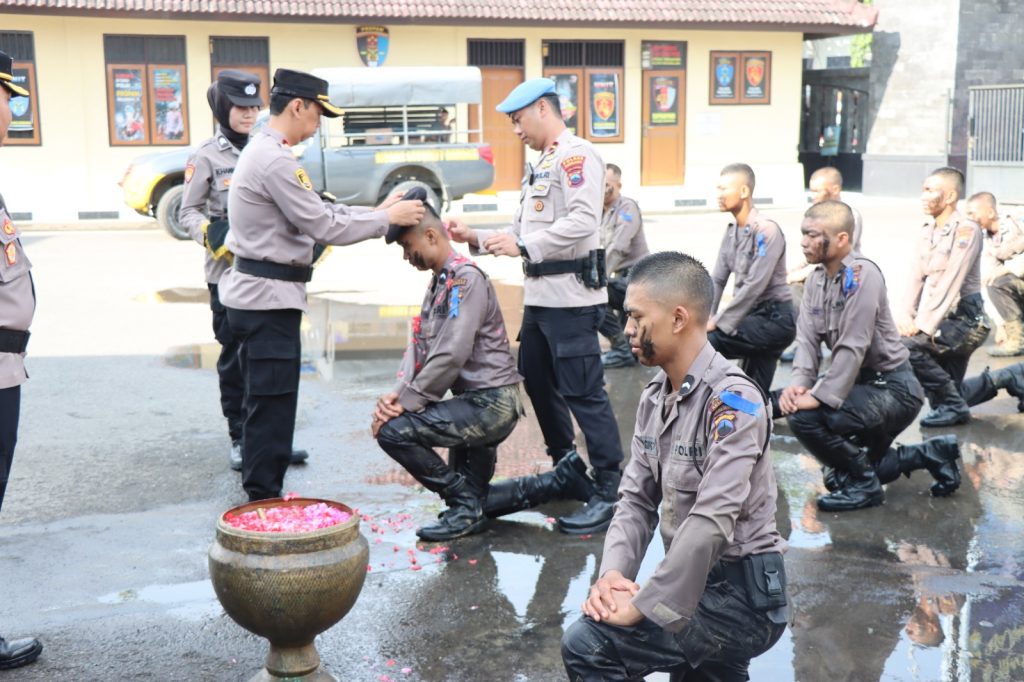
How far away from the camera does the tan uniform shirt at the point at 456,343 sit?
5.19 m

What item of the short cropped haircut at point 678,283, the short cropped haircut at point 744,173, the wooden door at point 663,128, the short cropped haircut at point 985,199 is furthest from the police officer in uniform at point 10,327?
the wooden door at point 663,128

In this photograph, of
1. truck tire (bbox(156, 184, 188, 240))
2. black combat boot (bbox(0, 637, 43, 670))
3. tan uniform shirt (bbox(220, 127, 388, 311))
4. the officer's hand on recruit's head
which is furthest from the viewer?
truck tire (bbox(156, 184, 188, 240))

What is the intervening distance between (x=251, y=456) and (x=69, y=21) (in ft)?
63.4

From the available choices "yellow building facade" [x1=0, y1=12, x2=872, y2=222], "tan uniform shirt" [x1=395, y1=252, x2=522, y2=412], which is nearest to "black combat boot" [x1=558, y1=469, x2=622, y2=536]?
"tan uniform shirt" [x1=395, y1=252, x2=522, y2=412]

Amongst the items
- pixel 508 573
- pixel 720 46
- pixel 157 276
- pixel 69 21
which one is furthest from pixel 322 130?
pixel 508 573

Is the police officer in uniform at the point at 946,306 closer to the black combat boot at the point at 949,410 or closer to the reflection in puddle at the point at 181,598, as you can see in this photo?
the black combat boot at the point at 949,410

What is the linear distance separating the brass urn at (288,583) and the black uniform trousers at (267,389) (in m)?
1.72

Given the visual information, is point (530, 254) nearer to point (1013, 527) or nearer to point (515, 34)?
point (1013, 527)

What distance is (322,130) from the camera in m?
18.8

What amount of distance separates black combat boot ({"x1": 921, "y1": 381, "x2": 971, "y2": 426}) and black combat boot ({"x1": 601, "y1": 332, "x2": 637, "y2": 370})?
2549mm

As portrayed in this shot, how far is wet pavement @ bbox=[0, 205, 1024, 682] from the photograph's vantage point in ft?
13.5

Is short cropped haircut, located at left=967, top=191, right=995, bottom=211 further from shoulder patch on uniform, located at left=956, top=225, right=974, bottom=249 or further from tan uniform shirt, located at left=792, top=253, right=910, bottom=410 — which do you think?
tan uniform shirt, located at left=792, top=253, right=910, bottom=410

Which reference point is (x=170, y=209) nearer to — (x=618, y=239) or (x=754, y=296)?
(x=618, y=239)

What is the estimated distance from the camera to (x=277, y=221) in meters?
5.29
